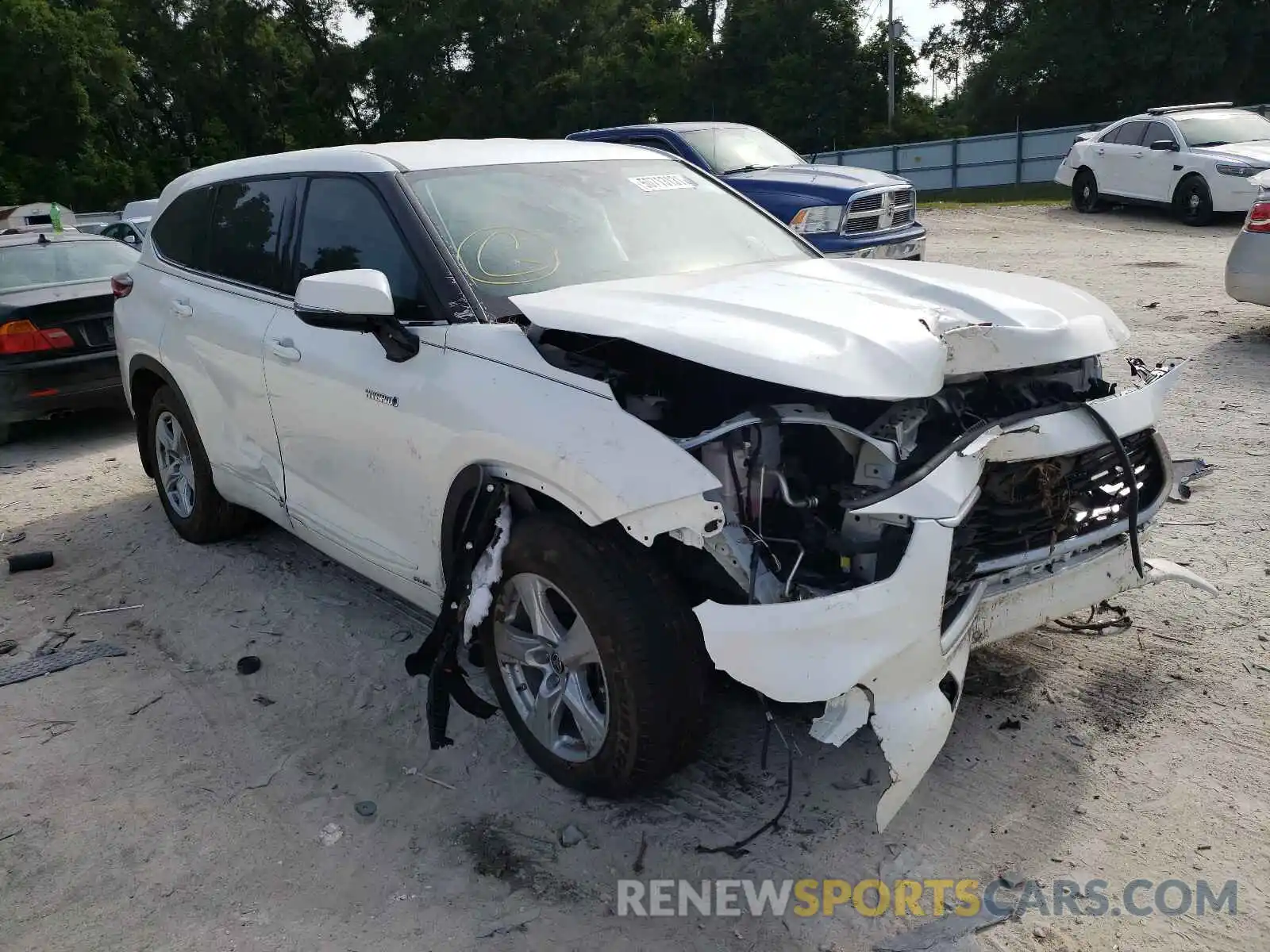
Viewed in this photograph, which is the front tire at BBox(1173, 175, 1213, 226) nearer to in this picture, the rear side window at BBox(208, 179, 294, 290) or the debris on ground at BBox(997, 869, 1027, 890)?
the rear side window at BBox(208, 179, 294, 290)

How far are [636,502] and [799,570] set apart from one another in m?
0.53

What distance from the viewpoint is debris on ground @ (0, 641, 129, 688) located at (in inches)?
177

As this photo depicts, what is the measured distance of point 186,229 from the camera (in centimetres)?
547

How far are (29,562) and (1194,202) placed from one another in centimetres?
1607

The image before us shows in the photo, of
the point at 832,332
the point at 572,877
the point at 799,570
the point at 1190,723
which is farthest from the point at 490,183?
the point at 1190,723

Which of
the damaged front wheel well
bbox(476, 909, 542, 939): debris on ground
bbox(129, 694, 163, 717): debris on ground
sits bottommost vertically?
bbox(129, 694, 163, 717): debris on ground

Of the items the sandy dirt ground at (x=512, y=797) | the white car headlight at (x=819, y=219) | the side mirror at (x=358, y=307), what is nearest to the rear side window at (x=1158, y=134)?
the white car headlight at (x=819, y=219)

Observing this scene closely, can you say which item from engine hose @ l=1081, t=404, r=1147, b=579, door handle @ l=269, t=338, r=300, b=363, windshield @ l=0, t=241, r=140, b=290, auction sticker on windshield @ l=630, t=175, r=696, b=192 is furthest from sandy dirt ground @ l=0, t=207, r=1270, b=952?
windshield @ l=0, t=241, r=140, b=290

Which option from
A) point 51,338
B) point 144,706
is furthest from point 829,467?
point 51,338

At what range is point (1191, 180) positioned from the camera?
15945 millimetres

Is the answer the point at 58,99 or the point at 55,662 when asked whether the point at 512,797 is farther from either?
the point at 58,99

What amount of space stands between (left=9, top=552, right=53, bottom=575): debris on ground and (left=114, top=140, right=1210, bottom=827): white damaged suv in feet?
7.24

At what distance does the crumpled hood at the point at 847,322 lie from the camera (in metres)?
2.90

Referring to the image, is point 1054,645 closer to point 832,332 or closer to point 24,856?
point 832,332
